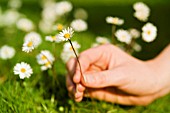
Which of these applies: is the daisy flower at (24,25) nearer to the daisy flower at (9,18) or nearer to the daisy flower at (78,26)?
the daisy flower at (9,18)

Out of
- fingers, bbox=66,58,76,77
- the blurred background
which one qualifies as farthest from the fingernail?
the blurred background

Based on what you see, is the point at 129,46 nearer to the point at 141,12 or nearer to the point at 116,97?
the point at 141,12

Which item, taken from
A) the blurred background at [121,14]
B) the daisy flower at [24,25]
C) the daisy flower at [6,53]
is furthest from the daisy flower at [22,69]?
the daisy flower at [24,25]

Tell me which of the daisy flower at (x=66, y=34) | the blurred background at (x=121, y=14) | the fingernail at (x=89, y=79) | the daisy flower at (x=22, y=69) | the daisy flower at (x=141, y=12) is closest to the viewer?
the daisy flower at (x=66, y=34)

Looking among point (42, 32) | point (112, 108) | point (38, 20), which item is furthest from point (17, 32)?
point (112, 108)

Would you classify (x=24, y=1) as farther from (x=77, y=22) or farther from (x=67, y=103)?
(x=67, y=103)

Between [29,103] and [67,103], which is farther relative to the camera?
[67,103]
